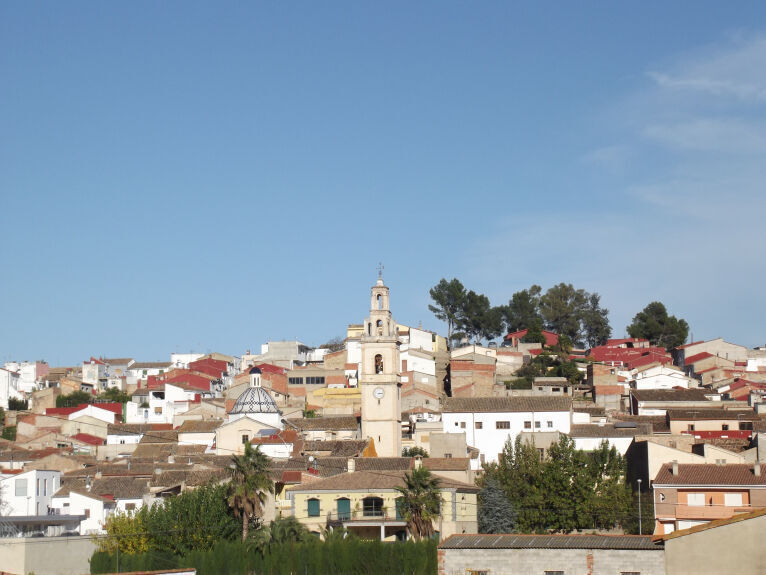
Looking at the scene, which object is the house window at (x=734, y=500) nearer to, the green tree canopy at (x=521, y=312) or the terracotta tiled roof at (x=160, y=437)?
the terracotta tiled roof at (x=160, y=437)

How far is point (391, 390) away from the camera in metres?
81.8

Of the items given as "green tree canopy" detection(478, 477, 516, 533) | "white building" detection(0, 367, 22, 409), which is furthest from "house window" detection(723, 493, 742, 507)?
"white building" detection(0, 367, 22, 409)

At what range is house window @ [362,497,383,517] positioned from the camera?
56438mm

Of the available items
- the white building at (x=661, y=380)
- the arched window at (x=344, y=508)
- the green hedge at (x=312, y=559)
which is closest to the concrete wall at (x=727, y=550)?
the green hedge at (x=312, y=559)

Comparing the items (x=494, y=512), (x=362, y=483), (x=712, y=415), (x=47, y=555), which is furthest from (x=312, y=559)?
(x=712, y=415)

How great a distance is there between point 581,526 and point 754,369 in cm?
5576

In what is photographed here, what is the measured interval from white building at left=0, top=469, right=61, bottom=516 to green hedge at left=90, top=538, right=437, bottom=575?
18906mm

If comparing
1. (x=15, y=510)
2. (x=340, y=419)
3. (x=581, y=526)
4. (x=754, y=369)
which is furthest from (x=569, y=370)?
(x=15, y=510)

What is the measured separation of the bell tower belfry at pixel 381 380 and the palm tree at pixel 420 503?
86.0 ft

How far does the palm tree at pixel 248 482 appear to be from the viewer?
2117 inches

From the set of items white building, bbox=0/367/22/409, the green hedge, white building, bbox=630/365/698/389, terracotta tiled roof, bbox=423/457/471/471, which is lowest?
the green hedge

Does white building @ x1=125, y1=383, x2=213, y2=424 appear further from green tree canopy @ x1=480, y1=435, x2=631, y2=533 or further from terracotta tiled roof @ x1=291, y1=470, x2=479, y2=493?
terracotta tiled roof @ x1=291, y1=470, x2=479, y2=493

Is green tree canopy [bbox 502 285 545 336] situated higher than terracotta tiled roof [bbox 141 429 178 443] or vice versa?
green tree canopy [bbox 502 285 545 336]

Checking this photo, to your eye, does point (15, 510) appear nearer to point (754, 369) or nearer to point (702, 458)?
point (702, 458)
